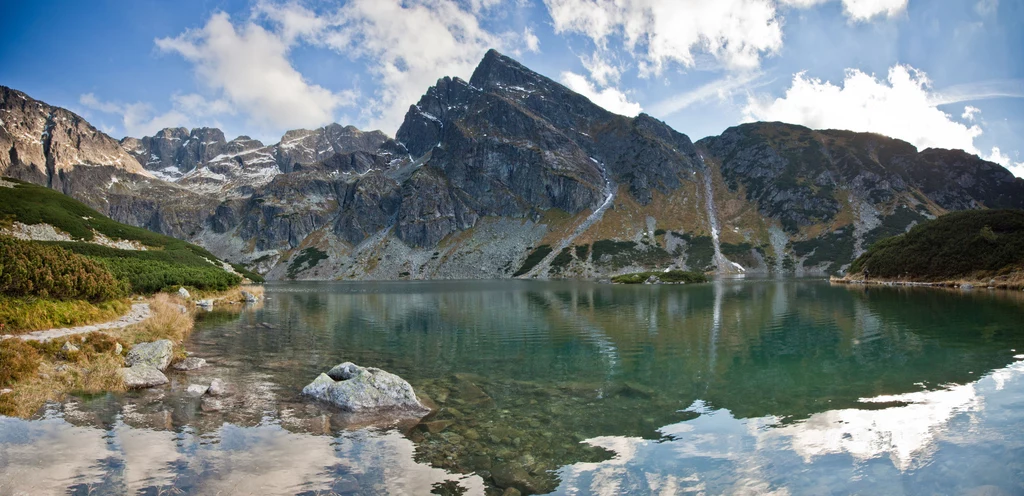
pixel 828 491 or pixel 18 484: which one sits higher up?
pixel 18 484

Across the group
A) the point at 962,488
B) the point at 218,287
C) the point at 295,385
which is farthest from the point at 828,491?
the point at 218,287

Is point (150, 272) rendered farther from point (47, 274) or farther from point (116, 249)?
point (47, 274)

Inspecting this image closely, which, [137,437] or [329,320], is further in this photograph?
[329,320]

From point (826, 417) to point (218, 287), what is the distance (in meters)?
81.8

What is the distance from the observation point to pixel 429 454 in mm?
13695

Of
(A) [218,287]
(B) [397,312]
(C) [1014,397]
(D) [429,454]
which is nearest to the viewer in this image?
(D) [429,454]

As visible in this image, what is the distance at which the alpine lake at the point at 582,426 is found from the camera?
11.5 m

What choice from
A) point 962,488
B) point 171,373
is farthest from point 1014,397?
point 171,373

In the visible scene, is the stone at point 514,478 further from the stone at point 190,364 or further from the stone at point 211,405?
the stone at point 190,364

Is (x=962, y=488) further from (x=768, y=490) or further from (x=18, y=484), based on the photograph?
(x=18, y=484)

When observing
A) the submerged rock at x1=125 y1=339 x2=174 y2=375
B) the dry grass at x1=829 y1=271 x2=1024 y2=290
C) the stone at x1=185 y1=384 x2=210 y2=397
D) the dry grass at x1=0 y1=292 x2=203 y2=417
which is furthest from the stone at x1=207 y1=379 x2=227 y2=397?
the dry grass at x1=829 y1=271 x2=1024 y2=290

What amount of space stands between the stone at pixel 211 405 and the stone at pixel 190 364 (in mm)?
7940

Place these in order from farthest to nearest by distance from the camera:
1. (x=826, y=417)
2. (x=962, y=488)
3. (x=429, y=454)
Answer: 1. (x=826, y=417)
2. (x=429, y=454)
3. (x=962, y=488)

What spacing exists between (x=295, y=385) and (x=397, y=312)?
40.2 metres
